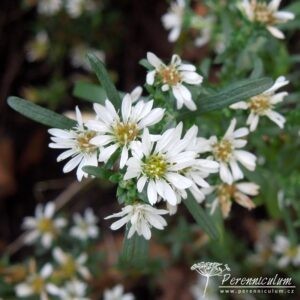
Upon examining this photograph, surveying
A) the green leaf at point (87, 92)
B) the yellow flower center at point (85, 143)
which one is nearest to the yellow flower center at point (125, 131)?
the yellow flower center at point (85, 143)

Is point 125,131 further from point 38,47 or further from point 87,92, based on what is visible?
point 38,47

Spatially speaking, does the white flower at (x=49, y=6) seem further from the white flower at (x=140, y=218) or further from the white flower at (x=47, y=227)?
the white flower at (x=140, y=218)

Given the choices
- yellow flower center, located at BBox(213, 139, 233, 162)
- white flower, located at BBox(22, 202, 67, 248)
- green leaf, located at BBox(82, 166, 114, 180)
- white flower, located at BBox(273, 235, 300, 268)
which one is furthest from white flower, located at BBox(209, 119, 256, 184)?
white flower, located at BBox(22, 202, 67, 248)

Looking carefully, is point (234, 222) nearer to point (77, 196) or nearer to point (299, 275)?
point (299, 275)

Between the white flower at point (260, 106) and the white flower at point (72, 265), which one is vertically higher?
the white flower at point (260, 106)

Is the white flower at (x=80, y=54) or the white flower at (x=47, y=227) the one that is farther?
the white flower at (x=80, y=54)

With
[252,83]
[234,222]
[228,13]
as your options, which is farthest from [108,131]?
[234,222]

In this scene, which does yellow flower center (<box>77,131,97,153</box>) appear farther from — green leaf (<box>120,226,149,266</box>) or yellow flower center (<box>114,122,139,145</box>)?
green leaf (<box>120,226,149,266</box>)
